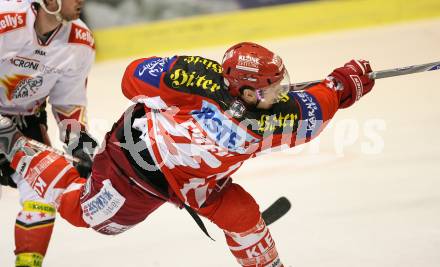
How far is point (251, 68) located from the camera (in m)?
2.36

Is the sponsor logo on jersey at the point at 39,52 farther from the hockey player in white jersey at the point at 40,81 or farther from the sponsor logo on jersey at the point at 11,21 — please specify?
the sponsor logo on jersey at the point at 11,21

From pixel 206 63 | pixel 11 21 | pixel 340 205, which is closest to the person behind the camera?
pixel 206 63

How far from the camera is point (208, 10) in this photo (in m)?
6.47

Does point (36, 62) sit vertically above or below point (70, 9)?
below

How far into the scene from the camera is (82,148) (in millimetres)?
3229

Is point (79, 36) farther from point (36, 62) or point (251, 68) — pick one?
point (251, 68)

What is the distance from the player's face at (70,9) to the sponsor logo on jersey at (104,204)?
75 cm

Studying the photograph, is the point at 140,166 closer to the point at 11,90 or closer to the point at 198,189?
the point at 198,189

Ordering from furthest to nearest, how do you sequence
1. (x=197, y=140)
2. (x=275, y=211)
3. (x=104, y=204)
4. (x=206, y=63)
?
(x=275, y=211) → (x=104, y=204) → (x=206, y=63) → (x=197, y=140)

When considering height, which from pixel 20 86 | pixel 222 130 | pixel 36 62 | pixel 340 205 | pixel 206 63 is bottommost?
pixel 340 205

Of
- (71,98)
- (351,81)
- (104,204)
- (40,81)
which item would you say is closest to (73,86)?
(71,98)

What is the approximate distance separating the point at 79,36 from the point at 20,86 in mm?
344

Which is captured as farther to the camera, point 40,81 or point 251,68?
point 40,81

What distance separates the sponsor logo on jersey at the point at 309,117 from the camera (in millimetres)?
2477
